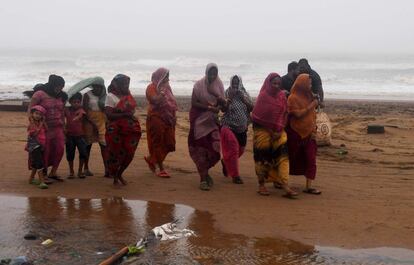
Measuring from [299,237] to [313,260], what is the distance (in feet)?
2.04

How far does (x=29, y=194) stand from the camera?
6.91 meters

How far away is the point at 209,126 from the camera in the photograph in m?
7.54

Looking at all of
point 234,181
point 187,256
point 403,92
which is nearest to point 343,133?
point 234,181

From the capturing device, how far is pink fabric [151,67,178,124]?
7906 millimetres

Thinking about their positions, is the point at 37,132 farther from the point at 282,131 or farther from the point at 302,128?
the point at 302,128

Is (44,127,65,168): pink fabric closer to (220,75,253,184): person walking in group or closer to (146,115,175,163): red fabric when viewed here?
(146,115,175,163): red fabric

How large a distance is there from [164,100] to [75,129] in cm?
130

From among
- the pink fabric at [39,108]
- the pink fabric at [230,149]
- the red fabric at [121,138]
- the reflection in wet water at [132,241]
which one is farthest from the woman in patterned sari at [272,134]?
the pink fabric at [39,108]

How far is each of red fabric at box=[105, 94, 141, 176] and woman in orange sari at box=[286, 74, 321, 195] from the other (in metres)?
2.05

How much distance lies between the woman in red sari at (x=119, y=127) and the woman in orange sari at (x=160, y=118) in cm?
59

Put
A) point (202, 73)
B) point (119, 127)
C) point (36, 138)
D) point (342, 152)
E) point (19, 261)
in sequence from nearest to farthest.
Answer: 1. point (19, 261)
2. point (36, 138)
3. point (119, 127)
4. point (342, 152)
5. point (202, 73)

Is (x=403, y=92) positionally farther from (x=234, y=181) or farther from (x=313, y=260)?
(x=313, y=260)

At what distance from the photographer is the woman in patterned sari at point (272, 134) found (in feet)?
22.5

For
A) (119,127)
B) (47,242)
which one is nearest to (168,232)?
(47,242)
